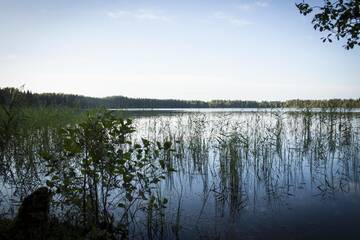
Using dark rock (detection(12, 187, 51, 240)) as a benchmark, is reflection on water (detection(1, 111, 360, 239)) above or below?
below

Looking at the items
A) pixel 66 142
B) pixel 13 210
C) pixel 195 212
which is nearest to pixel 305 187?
pixel 195 212

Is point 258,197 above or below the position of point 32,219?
below

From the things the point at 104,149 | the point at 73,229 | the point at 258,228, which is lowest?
the point at 258,228

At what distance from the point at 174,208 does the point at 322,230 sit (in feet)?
8.54

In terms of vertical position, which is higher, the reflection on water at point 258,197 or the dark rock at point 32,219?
the dark rock at point 32,219

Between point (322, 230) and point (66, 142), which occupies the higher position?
point (66, 142)

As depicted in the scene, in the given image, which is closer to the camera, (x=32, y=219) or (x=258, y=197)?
(x=32, y=219)

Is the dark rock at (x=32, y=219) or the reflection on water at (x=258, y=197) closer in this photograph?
the dark rock at (x=32, y=219)

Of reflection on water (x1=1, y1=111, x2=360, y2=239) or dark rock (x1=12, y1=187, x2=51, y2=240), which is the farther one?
reflection on water (x1=1, y1=111, x2=360, y2=239)

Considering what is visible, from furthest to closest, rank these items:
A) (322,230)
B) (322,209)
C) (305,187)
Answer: (305,187) → (322,209) → (322,230)

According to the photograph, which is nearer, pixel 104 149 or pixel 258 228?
pixel 104 149

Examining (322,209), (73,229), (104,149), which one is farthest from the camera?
(322,209)

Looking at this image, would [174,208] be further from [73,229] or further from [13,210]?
Answer: [13,210]

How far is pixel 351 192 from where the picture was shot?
18.6ft
